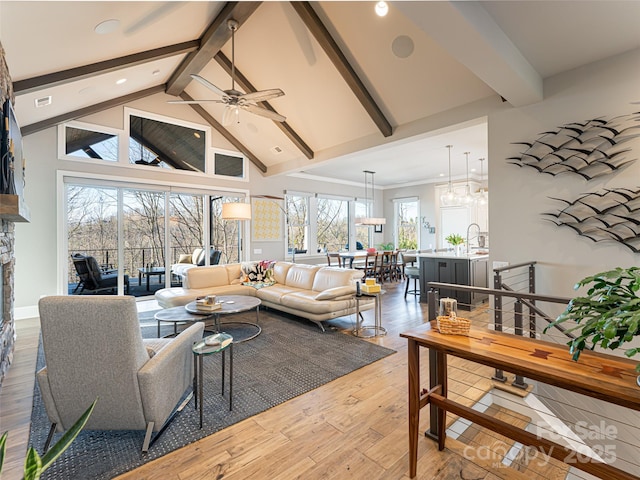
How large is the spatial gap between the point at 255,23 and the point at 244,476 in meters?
5.30

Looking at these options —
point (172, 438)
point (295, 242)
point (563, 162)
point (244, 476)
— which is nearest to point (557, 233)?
point (563, 162)

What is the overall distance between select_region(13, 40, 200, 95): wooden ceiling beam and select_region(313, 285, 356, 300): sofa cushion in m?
4.16

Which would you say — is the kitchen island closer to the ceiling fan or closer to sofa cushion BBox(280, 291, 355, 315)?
sofa cushion BBox(280, 291, 355, 315)

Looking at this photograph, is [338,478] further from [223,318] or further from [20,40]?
Answer: [20,40]

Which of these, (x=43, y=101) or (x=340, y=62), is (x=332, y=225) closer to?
(x=340, y=62)

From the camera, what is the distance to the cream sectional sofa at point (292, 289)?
433 cm

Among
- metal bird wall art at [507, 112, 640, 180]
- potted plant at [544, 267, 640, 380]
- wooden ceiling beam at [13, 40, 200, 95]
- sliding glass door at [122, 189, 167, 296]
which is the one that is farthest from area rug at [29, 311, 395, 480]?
wooden ceiling beam at [13, 40, 200, 95]

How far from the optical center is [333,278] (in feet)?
16.0

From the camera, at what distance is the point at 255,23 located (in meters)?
4.51

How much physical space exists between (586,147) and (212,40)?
4949 mm

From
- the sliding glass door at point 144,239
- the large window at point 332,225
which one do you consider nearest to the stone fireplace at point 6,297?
the sliding glass door at point 144,239

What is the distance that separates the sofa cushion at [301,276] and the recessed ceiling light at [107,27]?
4076 mm

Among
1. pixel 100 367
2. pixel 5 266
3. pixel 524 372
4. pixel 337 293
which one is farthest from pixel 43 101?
pixel 524 372

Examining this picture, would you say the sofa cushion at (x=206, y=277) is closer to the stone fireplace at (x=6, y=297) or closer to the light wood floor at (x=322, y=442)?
the stone fireplace at (x=6, y=297)
